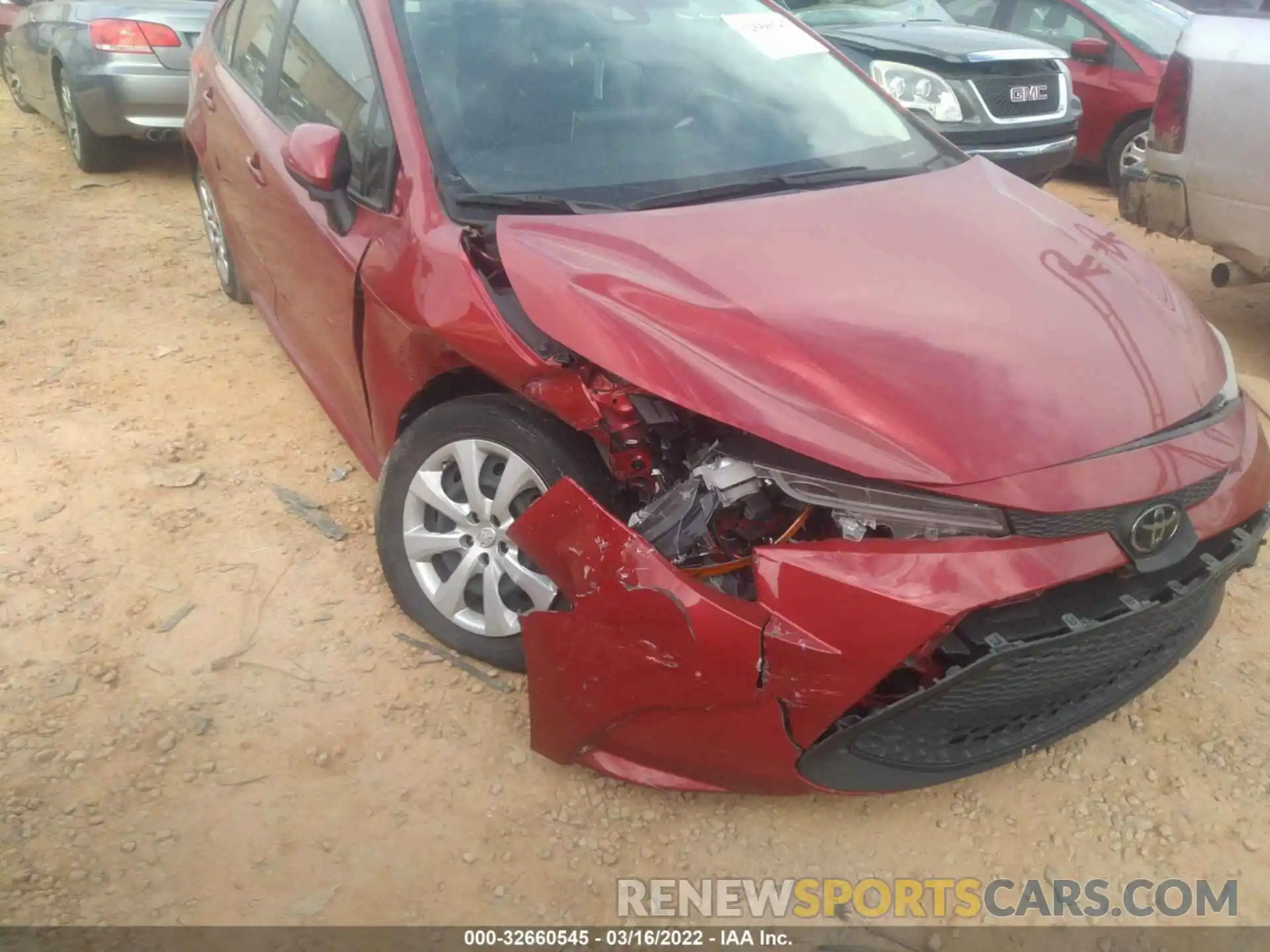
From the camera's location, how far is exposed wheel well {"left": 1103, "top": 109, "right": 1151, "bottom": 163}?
22.2 ft

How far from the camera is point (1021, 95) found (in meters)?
5.72

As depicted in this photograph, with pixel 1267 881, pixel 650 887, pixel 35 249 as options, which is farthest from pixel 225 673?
pixel 35 249

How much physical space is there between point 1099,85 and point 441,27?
18.7ft

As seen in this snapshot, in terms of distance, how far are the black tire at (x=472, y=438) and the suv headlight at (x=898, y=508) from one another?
0.50 meters

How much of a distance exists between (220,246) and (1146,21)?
6399mm

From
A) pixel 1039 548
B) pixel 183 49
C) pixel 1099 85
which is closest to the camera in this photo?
pixel 1039 548

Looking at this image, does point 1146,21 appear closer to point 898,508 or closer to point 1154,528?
point 1154,528

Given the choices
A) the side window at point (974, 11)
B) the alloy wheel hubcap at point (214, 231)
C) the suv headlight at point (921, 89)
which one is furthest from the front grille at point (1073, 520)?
the side window at point (974, 11)

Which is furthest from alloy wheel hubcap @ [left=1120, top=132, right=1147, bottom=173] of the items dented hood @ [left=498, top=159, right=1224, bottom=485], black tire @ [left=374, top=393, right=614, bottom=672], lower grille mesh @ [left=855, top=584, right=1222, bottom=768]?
black tire @ [left=374, top=393, right=614, bottom=672]

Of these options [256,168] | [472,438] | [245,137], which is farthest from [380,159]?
[245,137]

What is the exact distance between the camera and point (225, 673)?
264 cm

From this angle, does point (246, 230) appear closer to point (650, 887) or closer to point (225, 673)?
point (225, 673)

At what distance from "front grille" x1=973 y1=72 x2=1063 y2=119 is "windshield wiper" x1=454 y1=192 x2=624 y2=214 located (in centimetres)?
404

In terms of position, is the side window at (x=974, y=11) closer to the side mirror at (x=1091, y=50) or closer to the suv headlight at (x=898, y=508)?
the side mirror at (x=1091, y=50)
